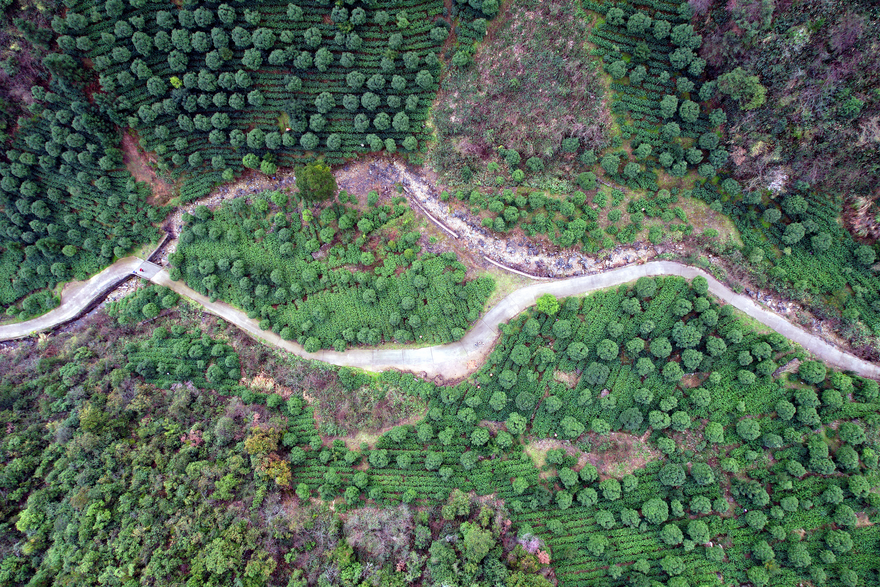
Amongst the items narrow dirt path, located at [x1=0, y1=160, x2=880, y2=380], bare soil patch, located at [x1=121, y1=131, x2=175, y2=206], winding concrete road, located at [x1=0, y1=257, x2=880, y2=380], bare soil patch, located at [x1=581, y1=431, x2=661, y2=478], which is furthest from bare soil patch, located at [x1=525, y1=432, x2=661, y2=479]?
bare soil patch, located at [x1=121, y1=131, x2=175, y2=206]

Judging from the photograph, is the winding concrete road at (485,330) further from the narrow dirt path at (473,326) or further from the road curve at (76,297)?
the road curve at (76,297)

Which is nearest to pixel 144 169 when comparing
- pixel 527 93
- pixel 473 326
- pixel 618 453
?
pixel 473 326

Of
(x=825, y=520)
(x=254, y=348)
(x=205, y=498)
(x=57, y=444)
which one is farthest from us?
(x=254, y=348)

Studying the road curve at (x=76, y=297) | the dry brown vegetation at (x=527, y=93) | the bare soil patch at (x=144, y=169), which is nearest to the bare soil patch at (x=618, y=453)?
the dry brown vegetation at (x=527, y=93)

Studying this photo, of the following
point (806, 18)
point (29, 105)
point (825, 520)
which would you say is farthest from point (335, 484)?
point (806, 18)

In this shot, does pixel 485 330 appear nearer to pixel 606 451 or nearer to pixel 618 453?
pixel 606 451

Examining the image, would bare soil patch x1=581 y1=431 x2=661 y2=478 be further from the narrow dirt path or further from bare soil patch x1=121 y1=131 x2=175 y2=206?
bare soil patch x1=121 y1=131 x2=175 y2=206

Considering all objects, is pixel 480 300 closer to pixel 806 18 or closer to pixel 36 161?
pixel 806 18
